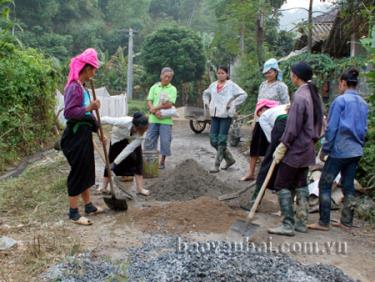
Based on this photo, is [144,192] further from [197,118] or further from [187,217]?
[197,118]

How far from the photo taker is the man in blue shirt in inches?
189

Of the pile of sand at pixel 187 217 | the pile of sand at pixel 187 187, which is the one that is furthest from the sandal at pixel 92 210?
the pile of sand at pixel 187 187

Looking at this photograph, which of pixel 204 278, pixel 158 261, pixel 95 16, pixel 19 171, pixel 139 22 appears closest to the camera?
pixel 204 278

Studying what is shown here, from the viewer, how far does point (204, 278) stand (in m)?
3.45

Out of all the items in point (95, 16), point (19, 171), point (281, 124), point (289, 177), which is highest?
point (95, 16)

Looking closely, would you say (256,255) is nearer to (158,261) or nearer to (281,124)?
(158,261)

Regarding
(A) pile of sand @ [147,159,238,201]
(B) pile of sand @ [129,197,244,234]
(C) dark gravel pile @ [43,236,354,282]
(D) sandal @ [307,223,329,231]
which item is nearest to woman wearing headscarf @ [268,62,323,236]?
(D) sandal @ [307,223,329,231]

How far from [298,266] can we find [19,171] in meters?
5.97

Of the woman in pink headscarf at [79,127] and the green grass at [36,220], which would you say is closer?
the green grass at [36,220]

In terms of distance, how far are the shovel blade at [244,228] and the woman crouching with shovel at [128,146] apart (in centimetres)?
195

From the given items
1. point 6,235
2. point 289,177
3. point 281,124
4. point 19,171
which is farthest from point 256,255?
point 19,171

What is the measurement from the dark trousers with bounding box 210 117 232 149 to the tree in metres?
19.7

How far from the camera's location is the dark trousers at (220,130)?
7379mm

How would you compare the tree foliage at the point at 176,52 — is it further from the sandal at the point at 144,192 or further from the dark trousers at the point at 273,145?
the dark trousers at the point at 273,145
